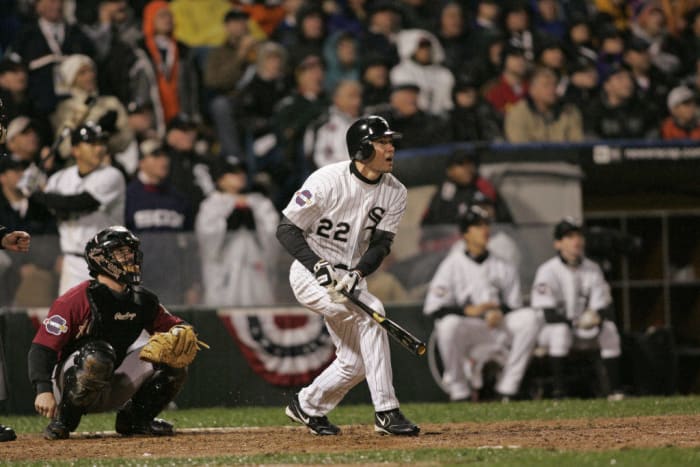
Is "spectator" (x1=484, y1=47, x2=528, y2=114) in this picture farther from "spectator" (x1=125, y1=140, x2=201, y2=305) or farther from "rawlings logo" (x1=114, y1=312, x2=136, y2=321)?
"rawlings logo" (x1=114, y1=312, x2=136, y2=321)

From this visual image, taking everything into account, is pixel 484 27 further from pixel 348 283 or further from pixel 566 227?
pixel 348 283

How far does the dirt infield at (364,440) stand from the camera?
7.21 meters

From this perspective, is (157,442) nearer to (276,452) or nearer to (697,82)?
(276,452)

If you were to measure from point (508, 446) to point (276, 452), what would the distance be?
1.20 m

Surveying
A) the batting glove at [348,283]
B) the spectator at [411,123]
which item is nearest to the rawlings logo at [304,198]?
the batting glove at [348,283]

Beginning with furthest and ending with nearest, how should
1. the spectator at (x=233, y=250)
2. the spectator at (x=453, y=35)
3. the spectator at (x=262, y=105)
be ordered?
the spectator at (x=453, y=35), the spectator at (x=262, y=105), the spectator at (x=233, y=250)

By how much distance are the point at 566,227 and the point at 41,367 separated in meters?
5.83

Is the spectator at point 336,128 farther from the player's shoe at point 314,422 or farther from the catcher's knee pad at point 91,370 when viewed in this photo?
the catcher's knee pad at point 91,370

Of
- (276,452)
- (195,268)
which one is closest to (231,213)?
(195,268)

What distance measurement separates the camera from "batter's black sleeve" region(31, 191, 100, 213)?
1087 cm

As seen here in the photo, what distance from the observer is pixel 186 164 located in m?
13.0

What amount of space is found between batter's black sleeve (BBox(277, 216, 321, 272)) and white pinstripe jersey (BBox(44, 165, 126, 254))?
11.1ft

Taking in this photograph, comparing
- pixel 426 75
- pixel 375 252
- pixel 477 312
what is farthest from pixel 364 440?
pixel 426 75

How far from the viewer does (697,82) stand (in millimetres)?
16875
